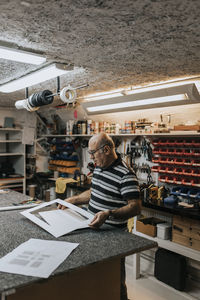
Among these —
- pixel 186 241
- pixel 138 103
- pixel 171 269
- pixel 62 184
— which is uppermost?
pixel 138 103

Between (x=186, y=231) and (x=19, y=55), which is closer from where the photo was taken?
(x=19, y=55)

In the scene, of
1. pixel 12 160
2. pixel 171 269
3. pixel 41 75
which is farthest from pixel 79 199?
pixel 12 160

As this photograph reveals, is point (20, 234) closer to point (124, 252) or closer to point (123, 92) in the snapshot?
point (124, 252)

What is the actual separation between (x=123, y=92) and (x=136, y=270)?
236cm

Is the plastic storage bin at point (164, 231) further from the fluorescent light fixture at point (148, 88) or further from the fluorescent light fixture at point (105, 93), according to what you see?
the fluorescent light fixture at point (105, 93)

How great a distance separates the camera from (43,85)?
11.6 ft

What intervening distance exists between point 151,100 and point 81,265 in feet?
8.10

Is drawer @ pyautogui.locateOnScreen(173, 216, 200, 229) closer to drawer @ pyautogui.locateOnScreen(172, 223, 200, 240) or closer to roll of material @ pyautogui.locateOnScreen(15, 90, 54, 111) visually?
drawer @ pyautogui.locateOnScreen(172, 223, 200, 240)

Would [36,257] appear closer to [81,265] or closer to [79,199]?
[81,265]

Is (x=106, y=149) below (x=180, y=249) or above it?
above

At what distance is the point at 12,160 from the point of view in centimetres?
605

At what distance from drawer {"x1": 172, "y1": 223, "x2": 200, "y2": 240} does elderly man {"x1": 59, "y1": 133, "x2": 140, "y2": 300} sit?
1.08 m

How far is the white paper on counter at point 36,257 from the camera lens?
1.30 m

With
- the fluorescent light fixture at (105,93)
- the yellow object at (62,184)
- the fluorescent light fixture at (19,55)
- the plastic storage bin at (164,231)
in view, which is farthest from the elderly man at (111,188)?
the yellow object at (62,184)
